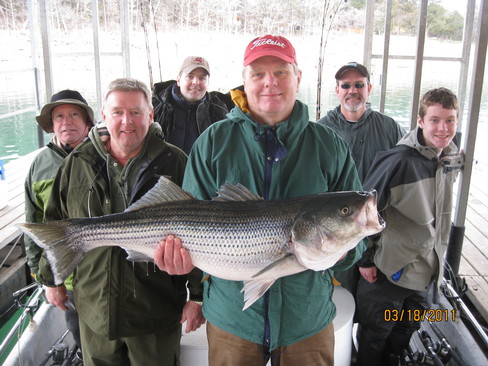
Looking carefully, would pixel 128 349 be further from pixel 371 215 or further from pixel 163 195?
pixel 371 215

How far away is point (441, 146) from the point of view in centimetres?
365

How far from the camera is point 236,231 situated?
85.3 inches

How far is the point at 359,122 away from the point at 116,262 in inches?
117

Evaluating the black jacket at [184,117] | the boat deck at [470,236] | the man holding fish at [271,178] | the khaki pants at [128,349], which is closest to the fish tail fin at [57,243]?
the man holding fish at [271,178]

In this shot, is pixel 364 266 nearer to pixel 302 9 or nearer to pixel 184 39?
pixel 184 39

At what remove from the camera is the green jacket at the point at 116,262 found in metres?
2.64

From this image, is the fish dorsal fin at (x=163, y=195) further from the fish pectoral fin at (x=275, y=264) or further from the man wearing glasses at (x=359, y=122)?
the man wearing glasses at (x=359, y=122)

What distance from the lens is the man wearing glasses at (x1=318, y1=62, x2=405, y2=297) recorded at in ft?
Answer: 14.6

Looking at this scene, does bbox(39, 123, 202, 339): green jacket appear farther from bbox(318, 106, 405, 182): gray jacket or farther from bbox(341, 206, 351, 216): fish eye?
bbox(318, 106, 405, 182): gray jacket

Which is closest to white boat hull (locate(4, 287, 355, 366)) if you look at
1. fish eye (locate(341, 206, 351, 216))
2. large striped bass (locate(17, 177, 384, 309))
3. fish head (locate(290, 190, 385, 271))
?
large striped bass (locate(17, 177, 384, 309))

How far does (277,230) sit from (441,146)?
2222 millimetres

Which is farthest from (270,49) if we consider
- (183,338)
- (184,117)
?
(184,117)

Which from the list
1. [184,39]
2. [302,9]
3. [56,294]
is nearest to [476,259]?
[56,294]

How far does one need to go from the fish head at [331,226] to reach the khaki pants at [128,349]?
1.27 m
